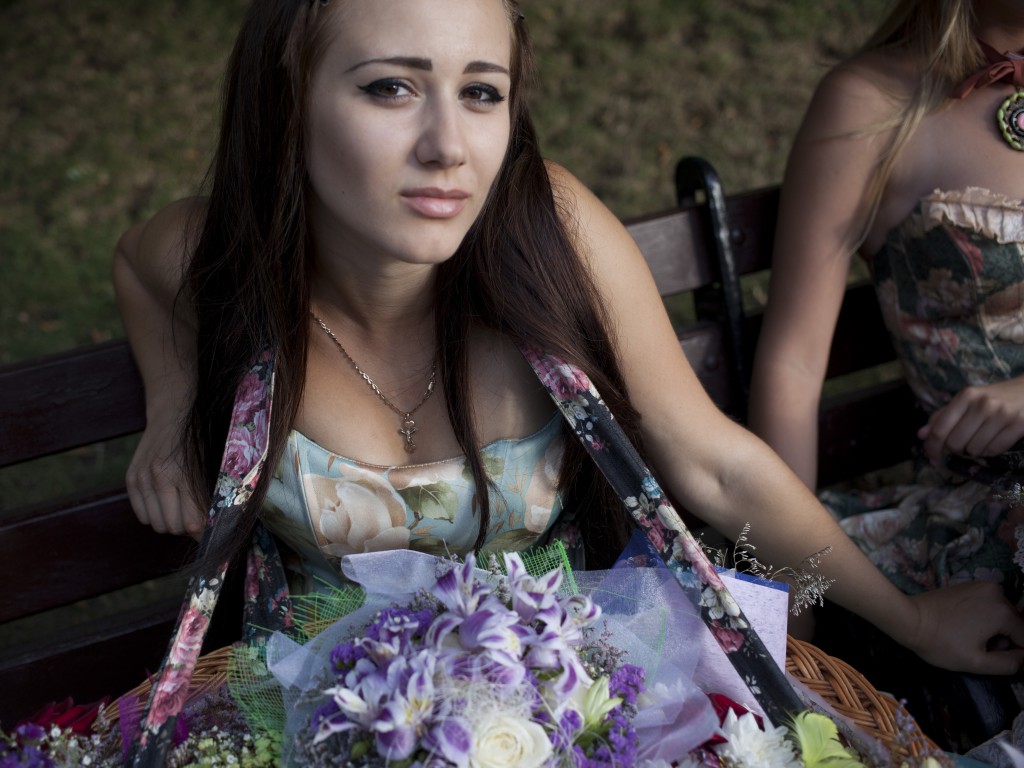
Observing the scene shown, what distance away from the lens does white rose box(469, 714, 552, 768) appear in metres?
1.39

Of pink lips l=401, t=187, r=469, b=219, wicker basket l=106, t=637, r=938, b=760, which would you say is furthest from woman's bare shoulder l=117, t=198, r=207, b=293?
wicker basket l=106, t=637, r=938, b=760

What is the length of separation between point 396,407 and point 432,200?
1.85 ft

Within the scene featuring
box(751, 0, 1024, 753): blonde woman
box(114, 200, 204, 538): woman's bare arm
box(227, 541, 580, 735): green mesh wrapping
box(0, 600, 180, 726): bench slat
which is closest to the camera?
box(227, 541, 580, 735): green mesh wrapping

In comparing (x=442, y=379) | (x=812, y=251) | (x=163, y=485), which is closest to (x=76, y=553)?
(x=163, y=485)

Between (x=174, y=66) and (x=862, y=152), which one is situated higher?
(x=862, y=152)

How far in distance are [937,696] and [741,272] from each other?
1.15 m

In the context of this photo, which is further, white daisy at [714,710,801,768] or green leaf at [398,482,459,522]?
green leaf at [398,482,459,522]

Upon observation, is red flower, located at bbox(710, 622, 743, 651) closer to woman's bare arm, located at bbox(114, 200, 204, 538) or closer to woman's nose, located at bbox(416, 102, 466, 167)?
woman's nose, located at bbox(416, 102, 466, 167)

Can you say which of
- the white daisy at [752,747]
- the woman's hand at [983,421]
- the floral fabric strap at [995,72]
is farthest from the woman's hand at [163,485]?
the floral fabric strap at [995,72]

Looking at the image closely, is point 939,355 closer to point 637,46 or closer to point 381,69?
point 381,69

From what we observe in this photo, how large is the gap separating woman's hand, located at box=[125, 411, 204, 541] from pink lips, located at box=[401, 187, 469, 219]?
821mm

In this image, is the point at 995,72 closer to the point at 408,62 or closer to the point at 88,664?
the point at 408,62

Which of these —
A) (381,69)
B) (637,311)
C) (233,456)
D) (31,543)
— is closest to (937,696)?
(637,311)

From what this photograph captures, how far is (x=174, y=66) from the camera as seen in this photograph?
596 cm
